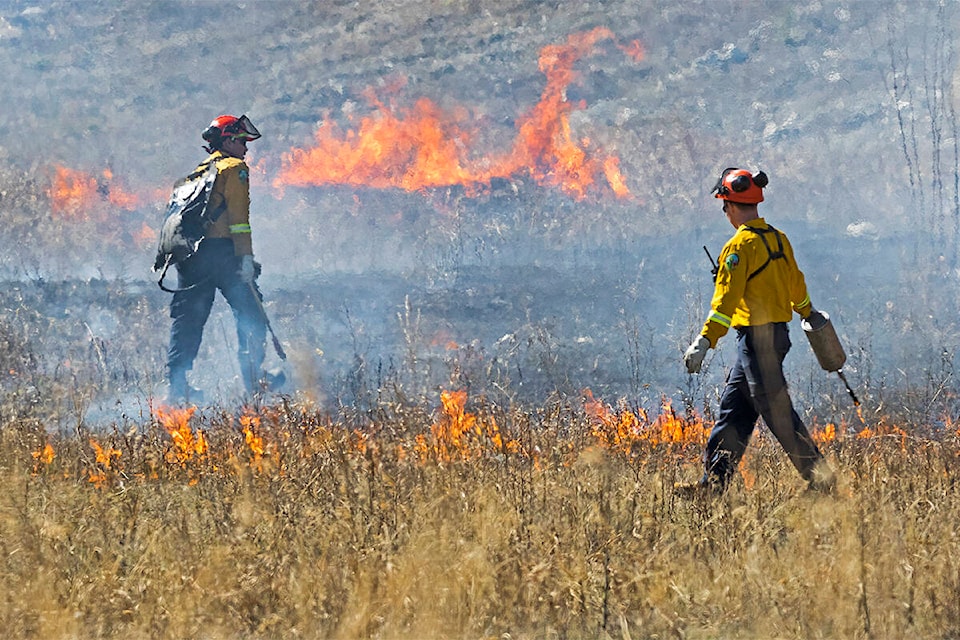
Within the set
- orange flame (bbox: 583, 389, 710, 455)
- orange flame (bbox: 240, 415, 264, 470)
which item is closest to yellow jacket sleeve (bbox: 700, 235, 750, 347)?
orange flame (bbox: 583, 389, 710, 455)

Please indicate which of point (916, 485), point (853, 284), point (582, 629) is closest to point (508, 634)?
point (582, 629)

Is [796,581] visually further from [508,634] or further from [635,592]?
[508,634]

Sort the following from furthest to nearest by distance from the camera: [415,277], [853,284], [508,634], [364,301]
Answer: [853,284], [415,277], [364,301], [508,634]

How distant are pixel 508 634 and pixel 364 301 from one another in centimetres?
1150

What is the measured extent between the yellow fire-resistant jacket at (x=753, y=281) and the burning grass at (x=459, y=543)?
73cm

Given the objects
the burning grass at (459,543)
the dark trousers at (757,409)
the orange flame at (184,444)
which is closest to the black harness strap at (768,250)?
the dark trousers at (757,409)

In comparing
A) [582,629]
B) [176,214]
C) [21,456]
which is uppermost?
[176,214]

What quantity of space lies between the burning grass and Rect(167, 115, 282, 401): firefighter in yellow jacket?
3.15 metres

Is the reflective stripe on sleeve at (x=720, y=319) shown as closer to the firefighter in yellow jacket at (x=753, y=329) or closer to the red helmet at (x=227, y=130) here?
the firefighter in yellow jacket at (x=753, y=329)

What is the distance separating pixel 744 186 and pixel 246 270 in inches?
185

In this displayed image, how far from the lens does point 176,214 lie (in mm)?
8312

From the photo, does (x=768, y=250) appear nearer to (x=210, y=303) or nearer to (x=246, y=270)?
(x=246, y=270)

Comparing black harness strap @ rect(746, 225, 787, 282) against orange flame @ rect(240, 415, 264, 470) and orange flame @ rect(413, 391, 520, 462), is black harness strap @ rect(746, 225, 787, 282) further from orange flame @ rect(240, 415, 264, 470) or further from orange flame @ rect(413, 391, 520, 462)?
orange flame @ rect(240, 415, 264, 470)

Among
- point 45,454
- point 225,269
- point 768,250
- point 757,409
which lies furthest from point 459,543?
point 225,269
